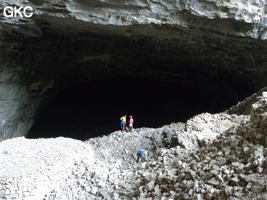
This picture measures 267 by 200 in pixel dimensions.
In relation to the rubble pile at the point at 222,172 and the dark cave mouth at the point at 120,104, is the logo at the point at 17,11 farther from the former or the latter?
the dark cave mouth at the point at 120,104

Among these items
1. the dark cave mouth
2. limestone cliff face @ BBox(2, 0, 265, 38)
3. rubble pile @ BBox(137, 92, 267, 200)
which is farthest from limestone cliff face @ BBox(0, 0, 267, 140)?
rubble pile @ BBox(137, 92, 267, 200)

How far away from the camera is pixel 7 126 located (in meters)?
13.0

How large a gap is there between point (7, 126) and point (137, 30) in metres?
6.23

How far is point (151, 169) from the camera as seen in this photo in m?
6.16

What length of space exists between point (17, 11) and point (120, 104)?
9910 mm

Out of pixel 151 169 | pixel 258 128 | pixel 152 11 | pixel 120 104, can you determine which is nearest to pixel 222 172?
pixel 258 128

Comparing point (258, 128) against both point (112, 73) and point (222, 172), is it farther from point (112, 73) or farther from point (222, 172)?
point (112, 73)

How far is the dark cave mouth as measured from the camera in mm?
16672

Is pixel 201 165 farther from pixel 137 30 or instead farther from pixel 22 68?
pixel 22 68

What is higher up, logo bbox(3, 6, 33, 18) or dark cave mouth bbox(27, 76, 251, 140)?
logo bbox(3, 6, 33, 18)

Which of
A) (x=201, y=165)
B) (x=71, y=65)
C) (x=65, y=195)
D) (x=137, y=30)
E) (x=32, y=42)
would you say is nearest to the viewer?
(x=201, y=165)

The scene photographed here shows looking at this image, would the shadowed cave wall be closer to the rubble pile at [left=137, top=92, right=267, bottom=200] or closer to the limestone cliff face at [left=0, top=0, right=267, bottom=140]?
the limestone cliff face at [left=0, top=0, right=267, bottom=140]

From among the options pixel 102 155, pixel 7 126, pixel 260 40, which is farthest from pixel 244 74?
pixel 7 126

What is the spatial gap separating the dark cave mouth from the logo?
6.48m
